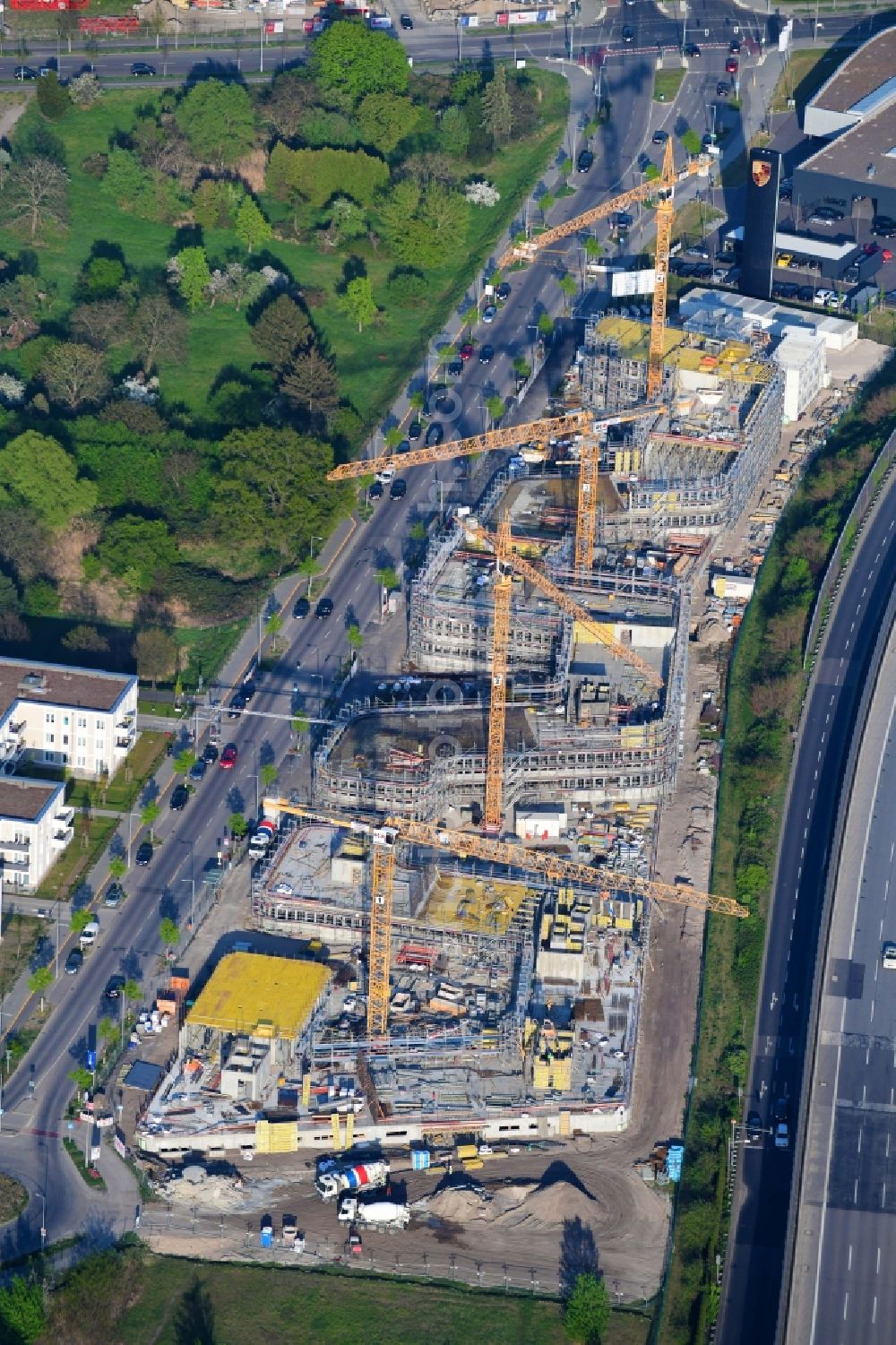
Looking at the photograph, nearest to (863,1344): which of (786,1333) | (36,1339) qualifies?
(786,1333)

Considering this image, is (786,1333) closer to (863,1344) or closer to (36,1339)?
(863,1344)
